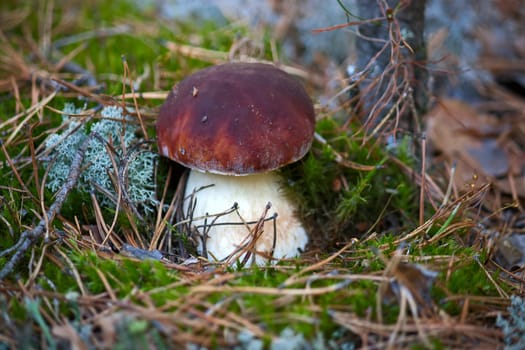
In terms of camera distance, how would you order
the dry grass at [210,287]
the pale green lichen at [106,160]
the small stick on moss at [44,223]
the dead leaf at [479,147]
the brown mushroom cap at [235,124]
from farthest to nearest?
the dead leaf at [479,147], the pale green lichen at [106,160], the brown mushroom cap at [235,124], the small stick on moss at [44,223], the dry grass at [210,287]

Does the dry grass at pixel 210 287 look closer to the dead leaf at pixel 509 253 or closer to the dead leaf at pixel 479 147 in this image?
the dead leaf at pixel 509 253

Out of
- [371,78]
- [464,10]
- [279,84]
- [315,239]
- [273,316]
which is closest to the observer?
[273,316]

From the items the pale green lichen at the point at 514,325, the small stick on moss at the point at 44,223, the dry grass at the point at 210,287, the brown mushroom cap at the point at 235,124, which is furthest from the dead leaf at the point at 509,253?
the small stick on moss at the point at 44,223

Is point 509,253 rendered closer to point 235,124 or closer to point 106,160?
point 235,124

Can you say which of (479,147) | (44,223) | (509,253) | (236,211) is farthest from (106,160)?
(479,147)

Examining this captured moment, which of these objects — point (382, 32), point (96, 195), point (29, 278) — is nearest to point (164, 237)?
point (96, 195)

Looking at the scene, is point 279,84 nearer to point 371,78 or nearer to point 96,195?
point 371,78

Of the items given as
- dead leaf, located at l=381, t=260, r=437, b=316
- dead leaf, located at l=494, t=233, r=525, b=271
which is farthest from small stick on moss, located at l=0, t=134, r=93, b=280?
dead leaf, located at l=494, t=233, r=525, b=271

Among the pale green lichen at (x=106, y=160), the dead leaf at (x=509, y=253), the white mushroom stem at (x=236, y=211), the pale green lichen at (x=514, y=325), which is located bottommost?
the pale green lichen at (x=514, y=325)

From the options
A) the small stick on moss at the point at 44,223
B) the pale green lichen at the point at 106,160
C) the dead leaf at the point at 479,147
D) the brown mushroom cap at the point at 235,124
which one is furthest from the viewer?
the dead leaf at the point at 479,147
